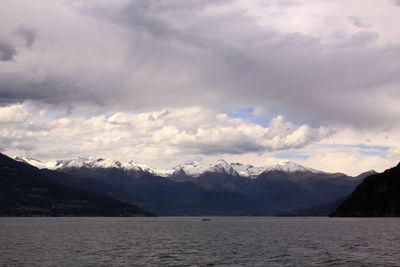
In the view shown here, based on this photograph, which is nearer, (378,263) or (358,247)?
(378,263)

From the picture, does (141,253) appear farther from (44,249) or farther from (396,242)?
(396,242)

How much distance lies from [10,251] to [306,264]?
7700 centimetres

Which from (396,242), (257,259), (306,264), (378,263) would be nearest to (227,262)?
(257,259)

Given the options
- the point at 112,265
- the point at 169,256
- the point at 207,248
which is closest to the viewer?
the point at 112,265

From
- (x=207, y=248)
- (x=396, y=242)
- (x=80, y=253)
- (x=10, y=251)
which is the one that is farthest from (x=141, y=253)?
(x=396, y=242)

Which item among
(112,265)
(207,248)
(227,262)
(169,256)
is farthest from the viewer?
(207,248)

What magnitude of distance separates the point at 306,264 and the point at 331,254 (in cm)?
1946

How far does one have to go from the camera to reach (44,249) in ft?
393

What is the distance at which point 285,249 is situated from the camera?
120m

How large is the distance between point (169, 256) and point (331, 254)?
40.4 metres

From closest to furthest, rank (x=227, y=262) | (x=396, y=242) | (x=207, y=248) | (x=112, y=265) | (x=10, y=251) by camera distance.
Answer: (x=112, y=265) < (x=227, y=262) < (x=10, y=251) < (x=207, y=248) < (x=396, y=242)

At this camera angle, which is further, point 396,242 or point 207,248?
point 396,242

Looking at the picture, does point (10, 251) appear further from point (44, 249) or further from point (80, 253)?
point (80, 253)

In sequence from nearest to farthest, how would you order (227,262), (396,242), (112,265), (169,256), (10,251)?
1. (112,265)
2. (227,262)
3. (169,256)
4. (10,251)
5. (396,242)
